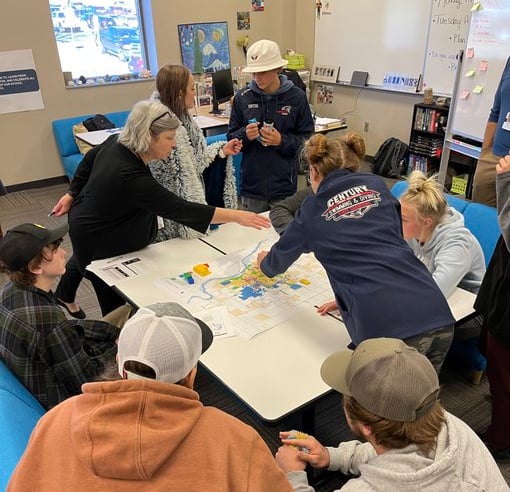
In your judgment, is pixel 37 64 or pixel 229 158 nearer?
pixel 229 158

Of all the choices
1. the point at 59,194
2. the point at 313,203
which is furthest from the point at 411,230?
the point at 59,194

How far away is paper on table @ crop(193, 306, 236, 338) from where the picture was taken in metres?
1.69

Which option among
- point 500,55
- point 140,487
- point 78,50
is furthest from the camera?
point 78,50

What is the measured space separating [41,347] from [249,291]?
2.66ft

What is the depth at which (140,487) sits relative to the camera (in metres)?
0.82

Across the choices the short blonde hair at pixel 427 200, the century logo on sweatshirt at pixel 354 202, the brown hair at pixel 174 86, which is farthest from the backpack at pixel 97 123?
the century logo on sweatshirt at pixel 354 202

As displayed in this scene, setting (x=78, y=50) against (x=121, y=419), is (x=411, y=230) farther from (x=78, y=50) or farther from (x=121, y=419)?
(x=78, y=50)

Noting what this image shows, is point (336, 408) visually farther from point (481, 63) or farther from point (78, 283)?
point (481, 63)

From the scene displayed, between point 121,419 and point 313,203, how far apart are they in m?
1.03

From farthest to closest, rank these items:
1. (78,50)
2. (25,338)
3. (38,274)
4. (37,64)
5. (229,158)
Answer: (78,50) → (37,64) → (229,158) → (38,274) → (25,338)

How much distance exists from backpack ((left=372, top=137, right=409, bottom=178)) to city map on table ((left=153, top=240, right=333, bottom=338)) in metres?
3.74

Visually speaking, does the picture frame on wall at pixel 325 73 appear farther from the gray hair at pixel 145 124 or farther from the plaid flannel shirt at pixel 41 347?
the plaid flannel shirt at pixel 41 347

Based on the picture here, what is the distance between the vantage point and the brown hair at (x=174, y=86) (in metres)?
2.43

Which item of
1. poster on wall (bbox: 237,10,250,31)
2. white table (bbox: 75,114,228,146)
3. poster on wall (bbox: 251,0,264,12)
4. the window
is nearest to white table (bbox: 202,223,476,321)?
A: white table (bbox: 75,114,228,146)
